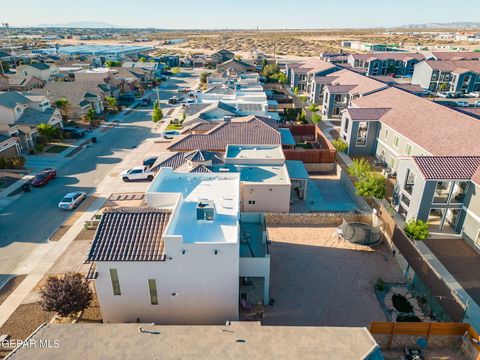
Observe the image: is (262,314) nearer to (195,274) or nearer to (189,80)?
(195,274)

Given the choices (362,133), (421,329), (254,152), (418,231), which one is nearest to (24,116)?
(254,152)

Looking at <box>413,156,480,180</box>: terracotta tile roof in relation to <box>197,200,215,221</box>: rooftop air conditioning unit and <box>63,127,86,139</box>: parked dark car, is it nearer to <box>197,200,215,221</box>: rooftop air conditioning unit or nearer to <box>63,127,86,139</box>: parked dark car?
<box>197,200,215,221</box>: rooftop air conditioning unit

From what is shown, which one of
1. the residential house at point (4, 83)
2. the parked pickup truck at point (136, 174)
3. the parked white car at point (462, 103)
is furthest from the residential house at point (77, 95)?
the parked white car at point (462, 103)

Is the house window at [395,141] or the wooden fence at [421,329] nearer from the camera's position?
the wooden fence at [421,329]

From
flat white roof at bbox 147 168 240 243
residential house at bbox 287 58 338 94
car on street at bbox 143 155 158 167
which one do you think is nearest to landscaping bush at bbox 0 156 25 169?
car on street at bbox 143 155 158 167

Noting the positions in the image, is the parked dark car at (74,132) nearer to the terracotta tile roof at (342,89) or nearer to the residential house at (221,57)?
the terracotta tile roof at (342,89)

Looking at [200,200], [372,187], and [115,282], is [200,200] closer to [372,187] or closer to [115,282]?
[115,282]
